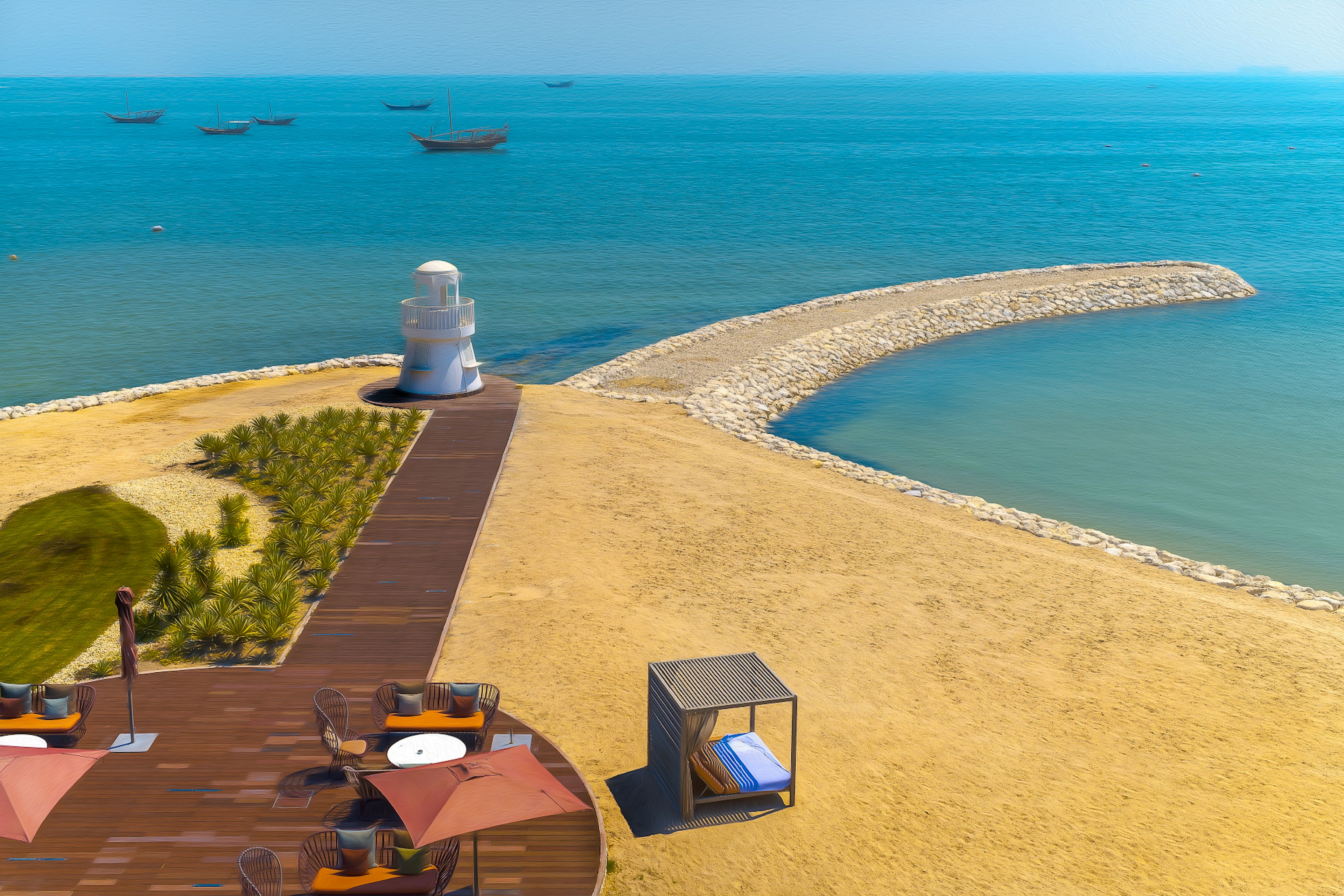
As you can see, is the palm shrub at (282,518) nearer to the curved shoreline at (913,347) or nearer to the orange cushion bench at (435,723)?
the orange cushion bench at (435,723)

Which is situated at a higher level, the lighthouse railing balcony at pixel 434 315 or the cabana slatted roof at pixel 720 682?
the lighthouse railing balcony at pixel 434 315

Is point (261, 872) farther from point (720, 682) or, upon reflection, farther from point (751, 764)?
point (751, 764)

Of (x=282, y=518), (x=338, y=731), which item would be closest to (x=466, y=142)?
(x=282, y=518)

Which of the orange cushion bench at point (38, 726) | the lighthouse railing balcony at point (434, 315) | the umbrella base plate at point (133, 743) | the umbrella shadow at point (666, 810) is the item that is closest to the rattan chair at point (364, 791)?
the umbrella shadow at point (666, 810)

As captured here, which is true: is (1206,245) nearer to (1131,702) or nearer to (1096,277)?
(1096,277)

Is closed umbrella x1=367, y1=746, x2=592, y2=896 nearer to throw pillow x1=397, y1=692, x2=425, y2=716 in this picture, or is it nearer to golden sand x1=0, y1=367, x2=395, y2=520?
throw pillow x1=397, y1=692, x2=425, y2=716
